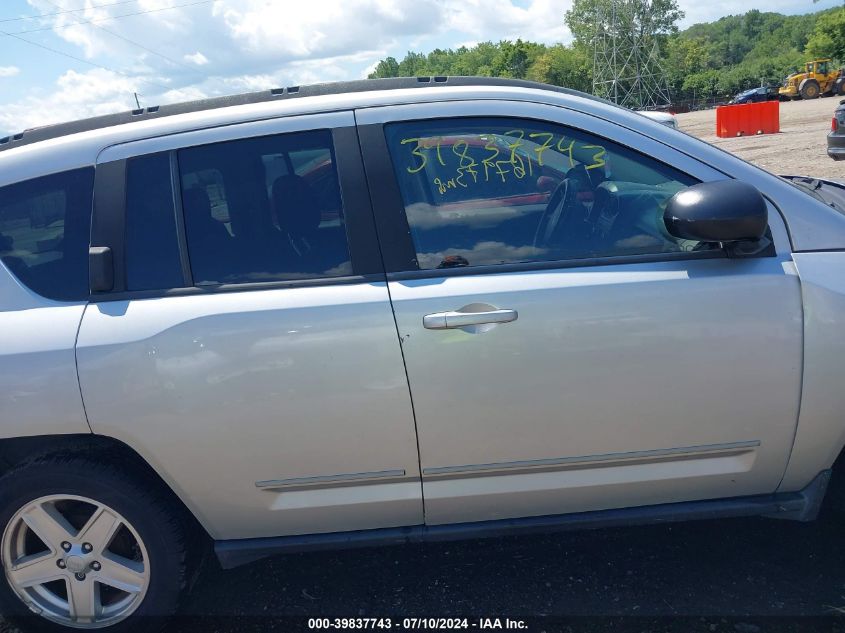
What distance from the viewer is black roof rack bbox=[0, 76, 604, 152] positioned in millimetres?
2650

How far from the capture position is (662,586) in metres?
2.73

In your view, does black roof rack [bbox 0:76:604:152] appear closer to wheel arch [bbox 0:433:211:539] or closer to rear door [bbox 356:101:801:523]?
rear door [bbox 356:101:801:523]

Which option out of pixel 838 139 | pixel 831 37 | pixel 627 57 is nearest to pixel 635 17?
pixel 627 57

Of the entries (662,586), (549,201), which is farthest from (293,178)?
(662,586)

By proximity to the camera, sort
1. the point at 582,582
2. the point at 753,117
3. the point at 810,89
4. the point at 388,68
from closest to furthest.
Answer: the point at 582,582, the point at 753,117, the point at 810,89, the point at 388,68

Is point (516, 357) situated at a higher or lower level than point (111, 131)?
lower

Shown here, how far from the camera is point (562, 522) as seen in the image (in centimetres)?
251

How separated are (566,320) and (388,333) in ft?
1.91

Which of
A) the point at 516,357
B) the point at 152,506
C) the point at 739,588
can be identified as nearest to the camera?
the point at 516,357

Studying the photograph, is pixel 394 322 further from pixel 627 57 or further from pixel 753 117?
pixel 627 57

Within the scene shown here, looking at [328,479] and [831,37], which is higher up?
[831,37]

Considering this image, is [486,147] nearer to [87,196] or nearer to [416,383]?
[416,383]

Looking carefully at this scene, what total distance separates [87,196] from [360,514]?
1472mm

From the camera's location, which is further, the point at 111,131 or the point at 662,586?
the point at 662,586
